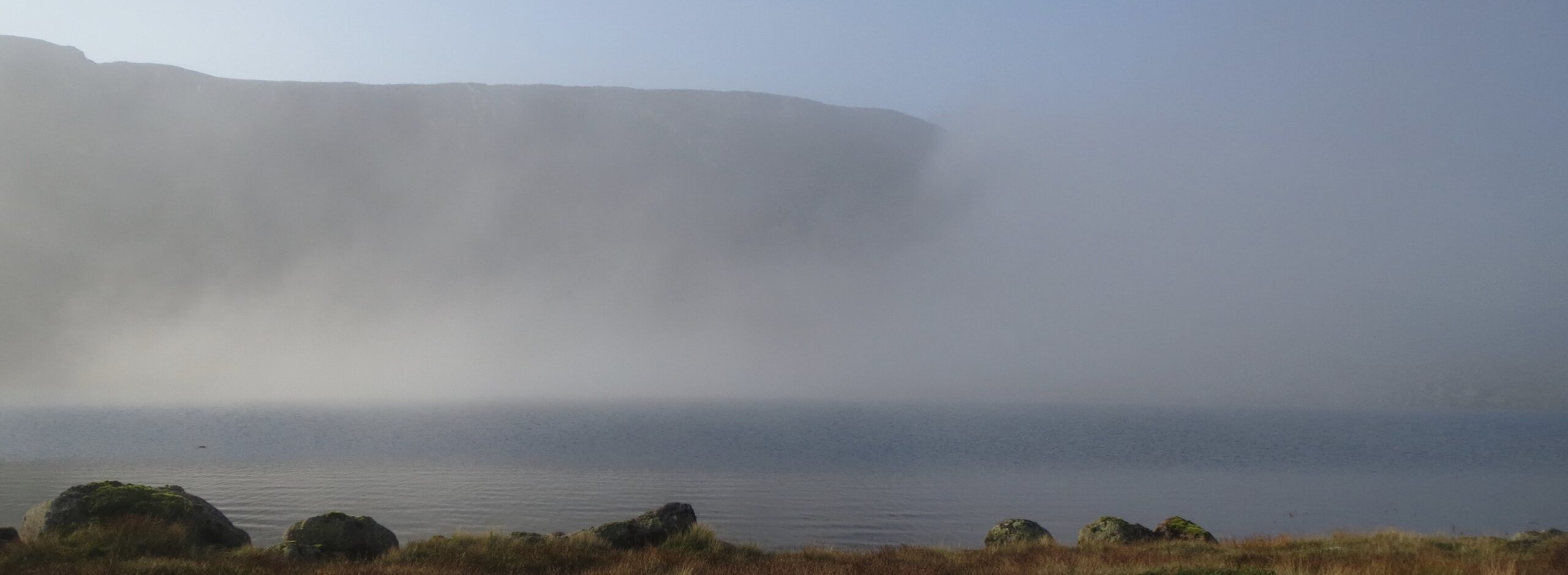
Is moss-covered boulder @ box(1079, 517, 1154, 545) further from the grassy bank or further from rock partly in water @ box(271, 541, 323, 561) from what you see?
rock partly in water @ box(271, 541, 323, 561)

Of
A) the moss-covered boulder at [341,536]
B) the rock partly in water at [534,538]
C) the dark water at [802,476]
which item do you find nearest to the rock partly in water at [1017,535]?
the dark water at [802,476]

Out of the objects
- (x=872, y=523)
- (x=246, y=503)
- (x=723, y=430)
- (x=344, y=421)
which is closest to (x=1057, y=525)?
(x=872, y=523)

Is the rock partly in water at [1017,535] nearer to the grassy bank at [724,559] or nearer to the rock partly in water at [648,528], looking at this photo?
the grassy bank at [724,559]

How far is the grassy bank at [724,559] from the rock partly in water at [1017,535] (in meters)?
3.49

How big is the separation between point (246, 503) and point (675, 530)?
83.5ft

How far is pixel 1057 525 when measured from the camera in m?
33.1

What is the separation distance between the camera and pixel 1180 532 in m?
23.7

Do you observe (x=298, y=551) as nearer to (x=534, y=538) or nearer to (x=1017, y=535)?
(x=534, y=538)

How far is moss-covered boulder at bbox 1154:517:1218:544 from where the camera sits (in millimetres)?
22812

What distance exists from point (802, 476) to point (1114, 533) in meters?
27.0

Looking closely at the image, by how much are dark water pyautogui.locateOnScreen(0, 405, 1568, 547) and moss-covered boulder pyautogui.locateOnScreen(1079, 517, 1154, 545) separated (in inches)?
207

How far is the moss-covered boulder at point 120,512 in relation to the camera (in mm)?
15703

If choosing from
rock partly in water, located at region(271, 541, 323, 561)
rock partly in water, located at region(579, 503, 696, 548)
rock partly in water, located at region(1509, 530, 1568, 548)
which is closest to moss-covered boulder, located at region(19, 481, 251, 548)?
rock partly in water, located at region(271, 541, 323, 561)

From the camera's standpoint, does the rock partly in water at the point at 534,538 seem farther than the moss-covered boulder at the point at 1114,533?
No
